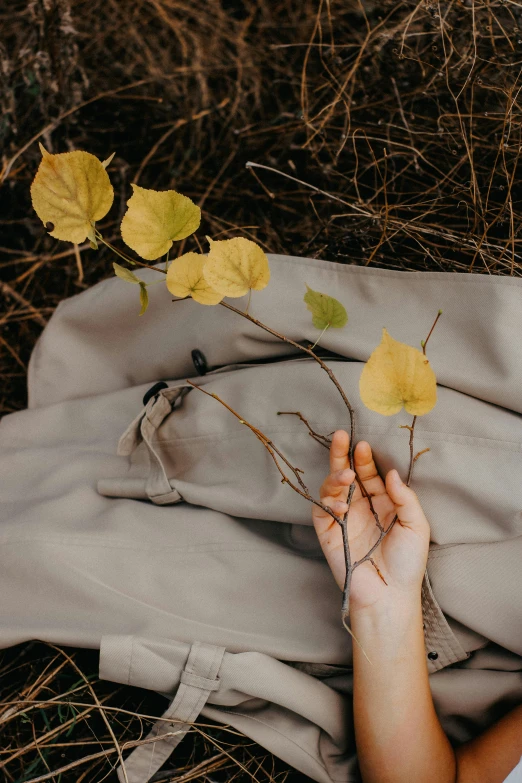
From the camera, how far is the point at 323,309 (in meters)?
0.69

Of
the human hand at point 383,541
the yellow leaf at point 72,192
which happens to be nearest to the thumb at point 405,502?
the human hand at point 383,541

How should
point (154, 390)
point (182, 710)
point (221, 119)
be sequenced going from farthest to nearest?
point (221, 119) < point (154, 390) < point (182, 710)

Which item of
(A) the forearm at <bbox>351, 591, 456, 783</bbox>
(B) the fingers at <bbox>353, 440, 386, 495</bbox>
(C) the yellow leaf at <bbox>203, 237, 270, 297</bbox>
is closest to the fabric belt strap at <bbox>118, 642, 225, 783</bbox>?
(A) the forearm at <bbox>351, 591, 456, 783</bbox>

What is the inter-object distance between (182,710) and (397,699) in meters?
0.29

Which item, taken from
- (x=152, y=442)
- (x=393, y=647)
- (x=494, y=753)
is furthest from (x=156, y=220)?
(x=494, y=753)

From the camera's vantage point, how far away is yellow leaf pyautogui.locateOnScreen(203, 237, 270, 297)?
546 millimetres

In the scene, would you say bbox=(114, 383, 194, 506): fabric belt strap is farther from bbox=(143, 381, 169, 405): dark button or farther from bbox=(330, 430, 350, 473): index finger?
bbox=(330, 430, 350, 473): index finger

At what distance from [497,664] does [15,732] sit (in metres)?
0.74

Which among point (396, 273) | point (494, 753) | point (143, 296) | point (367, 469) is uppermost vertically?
point (143, 296)

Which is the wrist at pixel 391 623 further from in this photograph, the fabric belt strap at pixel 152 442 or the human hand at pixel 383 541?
the fabric belt strap at pixel 152 442

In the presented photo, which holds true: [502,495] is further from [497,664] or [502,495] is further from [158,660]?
[158,660]

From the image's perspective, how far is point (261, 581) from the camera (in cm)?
85

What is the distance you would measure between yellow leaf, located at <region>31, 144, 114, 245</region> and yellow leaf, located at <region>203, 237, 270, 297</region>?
0.10 metres

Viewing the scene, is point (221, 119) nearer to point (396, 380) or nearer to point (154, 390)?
point (154, 390)
